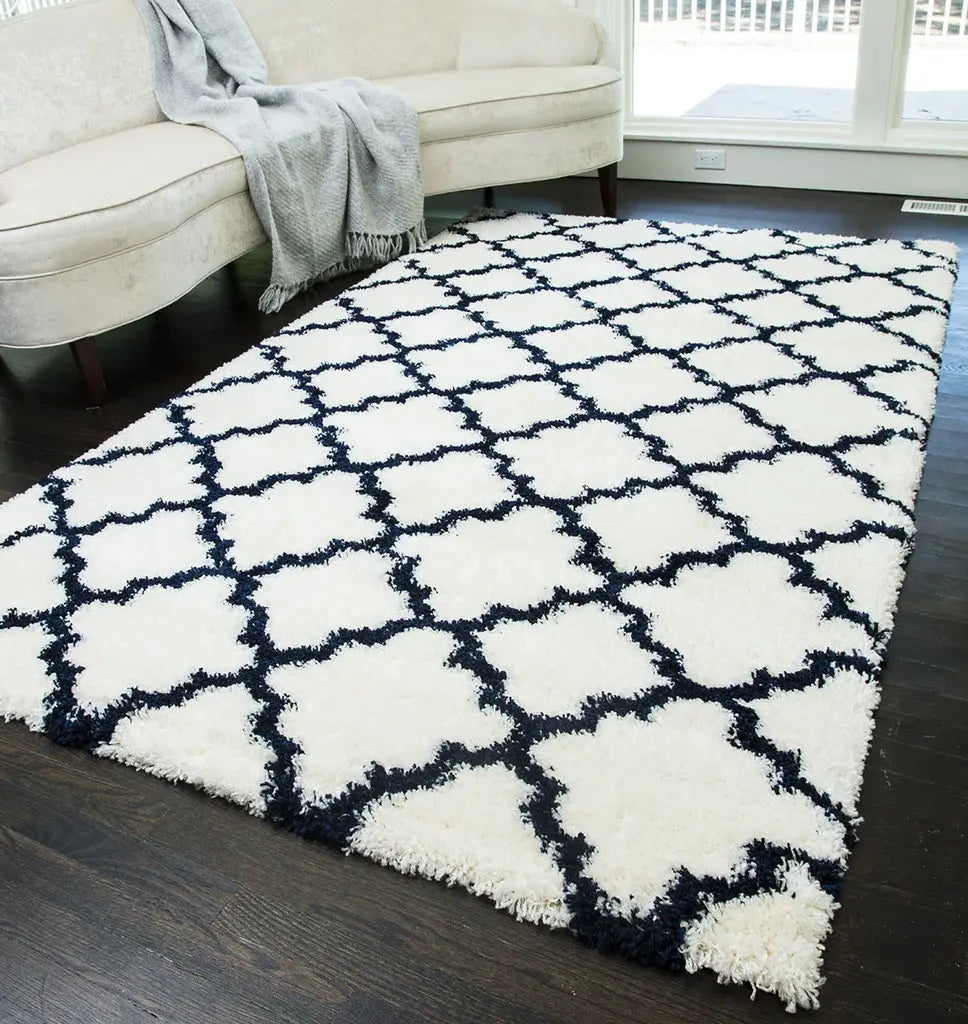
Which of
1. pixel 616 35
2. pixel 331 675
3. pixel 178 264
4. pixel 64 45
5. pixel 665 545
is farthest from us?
pixel 616 35

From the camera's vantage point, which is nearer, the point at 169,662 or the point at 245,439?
the point at 169,662

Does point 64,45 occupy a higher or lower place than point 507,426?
higher

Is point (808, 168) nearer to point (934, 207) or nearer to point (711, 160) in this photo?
point (711, 160)

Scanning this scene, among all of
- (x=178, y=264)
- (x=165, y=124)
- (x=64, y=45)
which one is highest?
(x=64, y=45)

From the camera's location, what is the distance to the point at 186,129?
115 inches

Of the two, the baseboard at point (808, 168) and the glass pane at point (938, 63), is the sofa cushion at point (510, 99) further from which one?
the glass pane at point (938, 63)

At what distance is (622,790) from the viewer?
1.28 metres

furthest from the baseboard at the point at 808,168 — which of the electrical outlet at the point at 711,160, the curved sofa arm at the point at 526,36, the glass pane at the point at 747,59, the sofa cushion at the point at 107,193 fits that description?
the sofa cushion at the point at 107,193

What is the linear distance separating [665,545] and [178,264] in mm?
1518

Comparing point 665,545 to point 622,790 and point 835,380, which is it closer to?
point 622,790

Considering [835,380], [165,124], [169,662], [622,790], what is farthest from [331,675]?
[165,124]

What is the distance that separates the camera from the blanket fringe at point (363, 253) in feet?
9.75

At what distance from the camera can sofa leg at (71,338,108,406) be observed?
94.8 inches

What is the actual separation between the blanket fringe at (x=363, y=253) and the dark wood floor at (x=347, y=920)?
1.78 m
